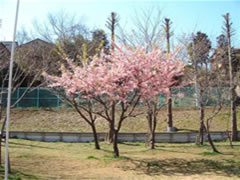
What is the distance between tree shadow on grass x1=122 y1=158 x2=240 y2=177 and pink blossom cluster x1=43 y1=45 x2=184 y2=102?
229 centimetres

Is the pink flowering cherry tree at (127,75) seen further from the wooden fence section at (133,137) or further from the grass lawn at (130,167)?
the wooden fence section at (133,137)

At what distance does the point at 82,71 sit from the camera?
820 centimetres

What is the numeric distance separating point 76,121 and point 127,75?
401 inches

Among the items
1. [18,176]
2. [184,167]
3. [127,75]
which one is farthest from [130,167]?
[18,176]

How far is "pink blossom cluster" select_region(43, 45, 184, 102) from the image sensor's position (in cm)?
781

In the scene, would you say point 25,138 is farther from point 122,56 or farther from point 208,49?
point 208,49

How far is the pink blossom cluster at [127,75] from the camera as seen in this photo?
781 centimetres

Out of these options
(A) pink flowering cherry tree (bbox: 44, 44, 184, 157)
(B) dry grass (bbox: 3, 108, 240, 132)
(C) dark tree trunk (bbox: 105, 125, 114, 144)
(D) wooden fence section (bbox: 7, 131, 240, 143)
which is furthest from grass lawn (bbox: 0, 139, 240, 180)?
(B) dry grass (bbox: 3, 108, 240, 132)

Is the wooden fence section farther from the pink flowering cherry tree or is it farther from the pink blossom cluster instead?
the pink blossom cluster

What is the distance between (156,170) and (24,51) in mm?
8660

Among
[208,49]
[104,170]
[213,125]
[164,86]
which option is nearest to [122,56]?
[164,86]

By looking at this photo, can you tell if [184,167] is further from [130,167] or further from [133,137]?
[133,137]

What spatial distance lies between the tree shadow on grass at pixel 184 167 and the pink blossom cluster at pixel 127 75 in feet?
7.53

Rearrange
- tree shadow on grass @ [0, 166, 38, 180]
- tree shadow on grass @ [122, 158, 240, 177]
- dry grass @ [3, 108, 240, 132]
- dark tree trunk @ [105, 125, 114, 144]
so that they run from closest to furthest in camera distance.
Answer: tree shadow on grass @ [0, 166, 38, 180], tree shadow on grass @ [122, 158, 240, 177], dark tree trunk @ [105, 125, 114, 144], dry grass @ [3, 108, 240, 132]
